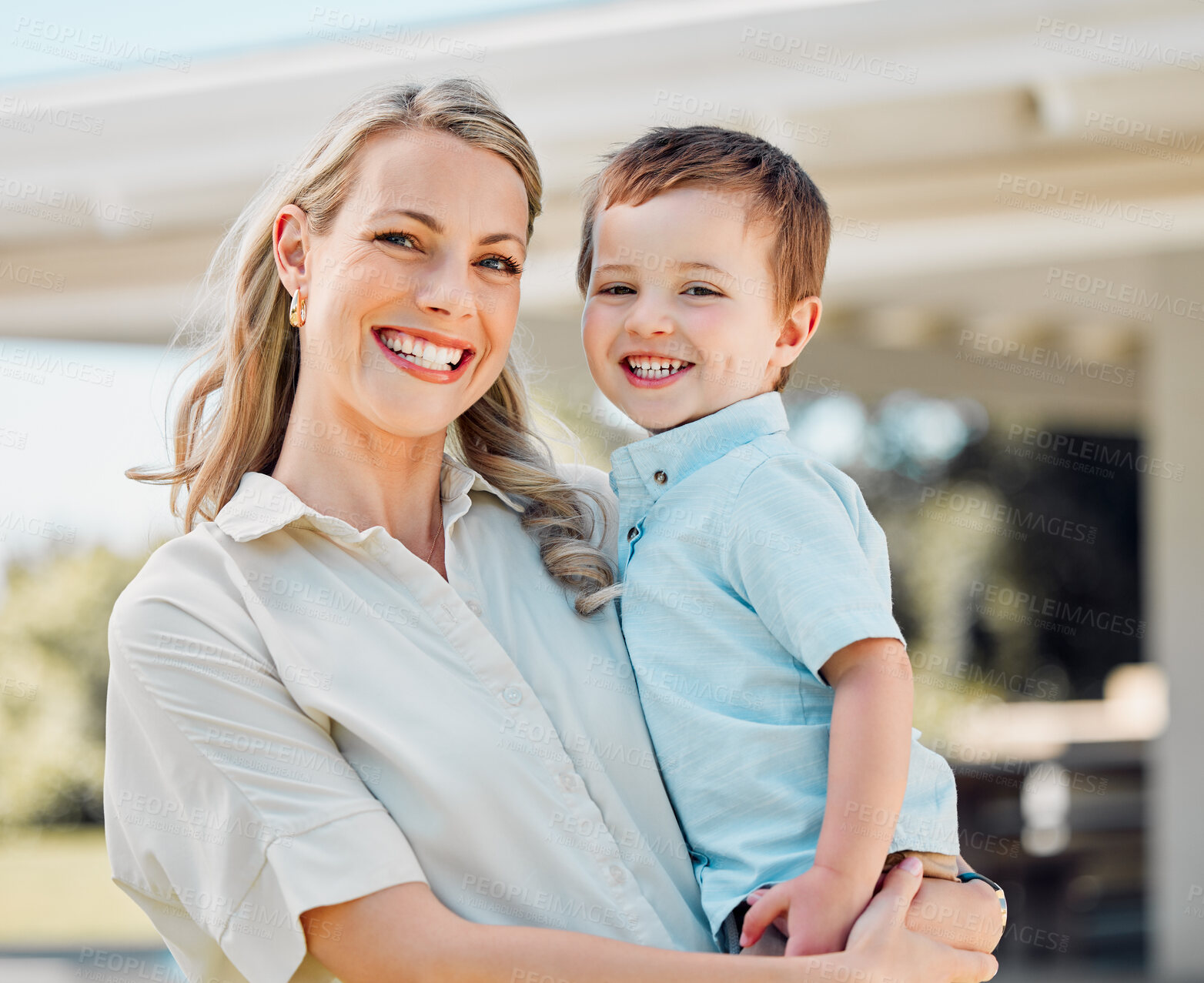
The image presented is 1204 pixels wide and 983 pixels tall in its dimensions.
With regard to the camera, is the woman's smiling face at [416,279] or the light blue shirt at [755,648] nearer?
the light blue shirt at [755,648]

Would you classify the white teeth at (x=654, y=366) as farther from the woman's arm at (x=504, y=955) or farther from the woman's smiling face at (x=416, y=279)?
the woman's arm at (x=504, y=955)

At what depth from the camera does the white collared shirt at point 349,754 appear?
4.32 feet

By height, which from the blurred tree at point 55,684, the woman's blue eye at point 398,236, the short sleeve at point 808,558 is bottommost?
the blurred tree at point 55,684

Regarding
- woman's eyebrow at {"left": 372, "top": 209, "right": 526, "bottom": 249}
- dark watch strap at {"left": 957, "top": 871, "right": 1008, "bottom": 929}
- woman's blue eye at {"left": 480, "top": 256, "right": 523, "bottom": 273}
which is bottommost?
dark watch strap at {"left": 957, "top": 871, "right": 1008, "bottom": 929}

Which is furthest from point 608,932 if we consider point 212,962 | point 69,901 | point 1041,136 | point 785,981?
point 69,901

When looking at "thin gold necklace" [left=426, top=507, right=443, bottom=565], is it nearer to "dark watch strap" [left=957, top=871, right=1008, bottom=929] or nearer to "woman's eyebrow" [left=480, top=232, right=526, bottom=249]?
"woman's eyebrow" [left=480, top=232, right=526, bottom=249]

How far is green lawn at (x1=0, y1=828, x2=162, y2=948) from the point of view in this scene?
763 centimetres

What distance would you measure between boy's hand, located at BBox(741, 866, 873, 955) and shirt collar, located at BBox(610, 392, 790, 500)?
1.81 feet

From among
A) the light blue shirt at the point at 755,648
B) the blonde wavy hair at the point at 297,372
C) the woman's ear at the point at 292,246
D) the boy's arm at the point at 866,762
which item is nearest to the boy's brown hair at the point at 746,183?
the blonde wavy hair at the point at 297,372

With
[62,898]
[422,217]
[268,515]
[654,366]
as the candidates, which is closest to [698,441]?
[654,366]

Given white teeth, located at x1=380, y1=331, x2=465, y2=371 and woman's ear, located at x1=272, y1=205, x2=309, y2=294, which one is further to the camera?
woman's ear, located at x1=272, y1=205, x2=309, y2=294

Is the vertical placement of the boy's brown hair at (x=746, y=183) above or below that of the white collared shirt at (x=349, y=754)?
above

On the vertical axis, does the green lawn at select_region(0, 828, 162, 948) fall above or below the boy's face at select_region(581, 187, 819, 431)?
below

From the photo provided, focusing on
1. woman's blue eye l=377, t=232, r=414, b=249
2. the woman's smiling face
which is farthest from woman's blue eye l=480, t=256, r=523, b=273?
woman's blue eye l=377, t=232, r=414, b=249
